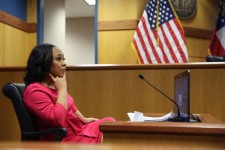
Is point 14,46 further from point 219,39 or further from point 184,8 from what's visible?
point 219,39

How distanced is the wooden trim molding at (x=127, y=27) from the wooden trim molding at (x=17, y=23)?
1082 mm

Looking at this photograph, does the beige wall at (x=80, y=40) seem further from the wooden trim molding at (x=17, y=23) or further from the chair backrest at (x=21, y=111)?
the chair backrest at (x=21, y=111)

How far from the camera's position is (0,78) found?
302 centimetres

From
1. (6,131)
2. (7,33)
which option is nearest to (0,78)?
(6,131)

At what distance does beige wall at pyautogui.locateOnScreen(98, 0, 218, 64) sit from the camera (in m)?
4.79

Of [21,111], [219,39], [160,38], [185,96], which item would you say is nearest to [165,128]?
[185,96]

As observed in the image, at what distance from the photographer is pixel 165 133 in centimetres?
142

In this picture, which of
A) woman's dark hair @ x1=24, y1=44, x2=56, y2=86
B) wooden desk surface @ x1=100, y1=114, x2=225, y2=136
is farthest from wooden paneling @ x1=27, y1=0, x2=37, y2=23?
wooden desk surface @ x1=100, y1=114, x2=225, y2=136

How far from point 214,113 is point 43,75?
1.43 m

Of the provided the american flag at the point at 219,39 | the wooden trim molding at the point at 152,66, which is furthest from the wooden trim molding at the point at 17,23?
the american flag at the point at 219,39

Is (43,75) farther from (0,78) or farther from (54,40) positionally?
(54,40)

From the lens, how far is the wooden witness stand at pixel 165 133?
136cm

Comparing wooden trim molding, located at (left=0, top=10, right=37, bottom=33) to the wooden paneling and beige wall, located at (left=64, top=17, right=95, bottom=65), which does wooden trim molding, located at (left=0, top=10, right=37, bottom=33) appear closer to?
the wooden paneling

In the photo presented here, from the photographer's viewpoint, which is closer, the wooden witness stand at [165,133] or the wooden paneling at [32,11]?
the wooden witness stand at [165,133]
